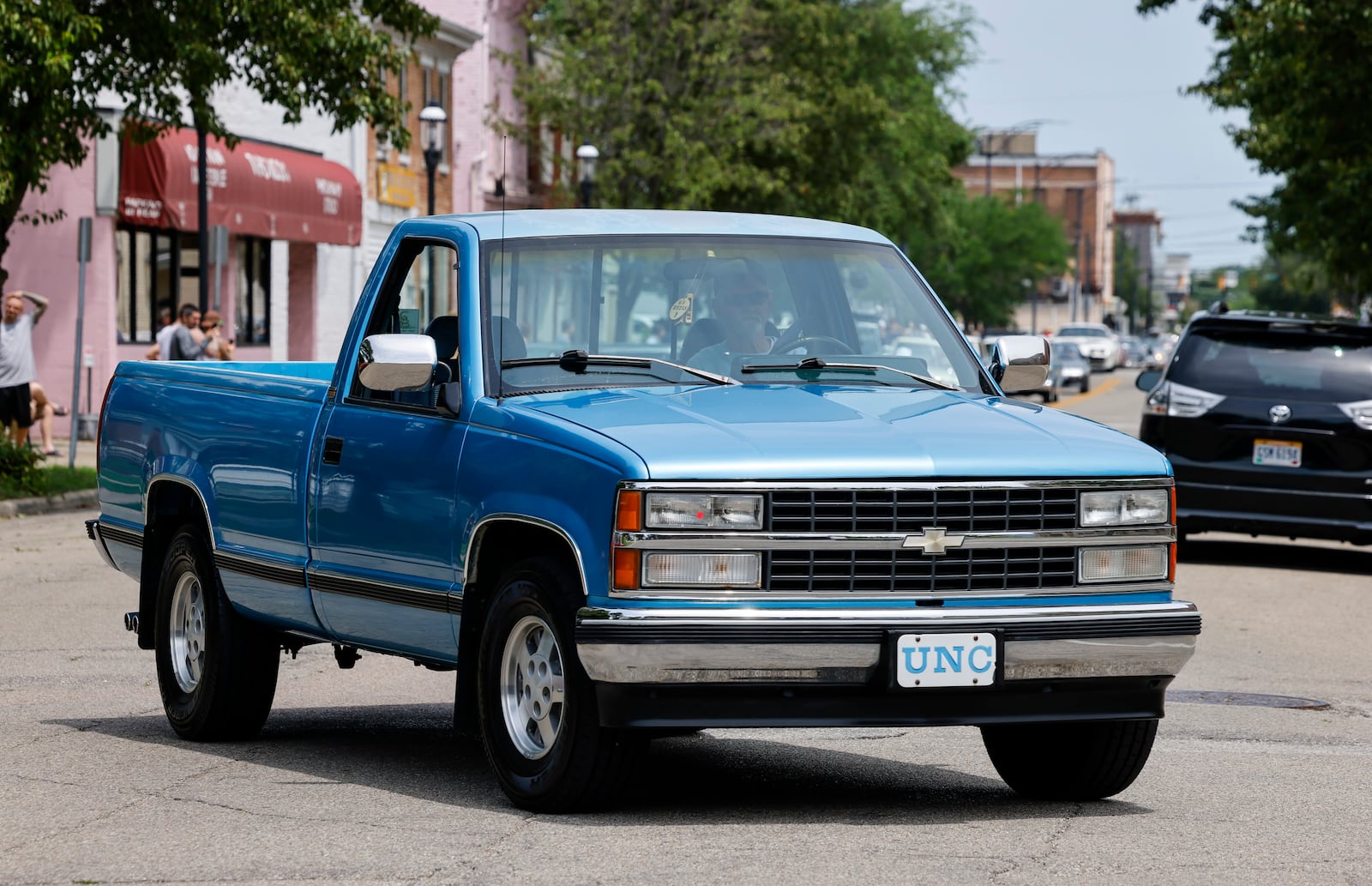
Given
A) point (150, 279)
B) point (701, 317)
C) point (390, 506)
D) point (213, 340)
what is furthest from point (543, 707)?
point (150, 279)

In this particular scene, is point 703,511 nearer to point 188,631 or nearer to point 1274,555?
point 188,631

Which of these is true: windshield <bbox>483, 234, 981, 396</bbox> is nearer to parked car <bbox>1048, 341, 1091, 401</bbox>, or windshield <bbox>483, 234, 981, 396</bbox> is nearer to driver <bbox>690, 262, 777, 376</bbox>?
driver <bbox>690, 262, 777, 376</bbox>

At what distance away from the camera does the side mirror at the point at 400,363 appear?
24.0 ft

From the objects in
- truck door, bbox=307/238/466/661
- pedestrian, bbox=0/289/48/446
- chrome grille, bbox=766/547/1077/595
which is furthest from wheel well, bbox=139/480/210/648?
pedestrian, bbox=0/289/48/446

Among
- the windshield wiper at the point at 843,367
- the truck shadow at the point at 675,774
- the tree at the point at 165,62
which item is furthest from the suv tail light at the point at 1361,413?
the tree at the point at 165,62

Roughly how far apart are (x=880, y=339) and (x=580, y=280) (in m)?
1.08

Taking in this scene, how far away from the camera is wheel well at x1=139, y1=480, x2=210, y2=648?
938 cm

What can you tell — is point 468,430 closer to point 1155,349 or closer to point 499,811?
point 499,811

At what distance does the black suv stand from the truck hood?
9.88 meters

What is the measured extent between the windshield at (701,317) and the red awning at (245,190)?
2181cm

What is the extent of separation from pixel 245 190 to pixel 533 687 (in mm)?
29800

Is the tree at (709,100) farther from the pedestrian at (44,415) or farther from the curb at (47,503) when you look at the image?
the curb at (47,503)

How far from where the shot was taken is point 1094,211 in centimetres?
18875

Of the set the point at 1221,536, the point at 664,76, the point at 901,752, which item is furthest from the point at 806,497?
the point at 664,76
